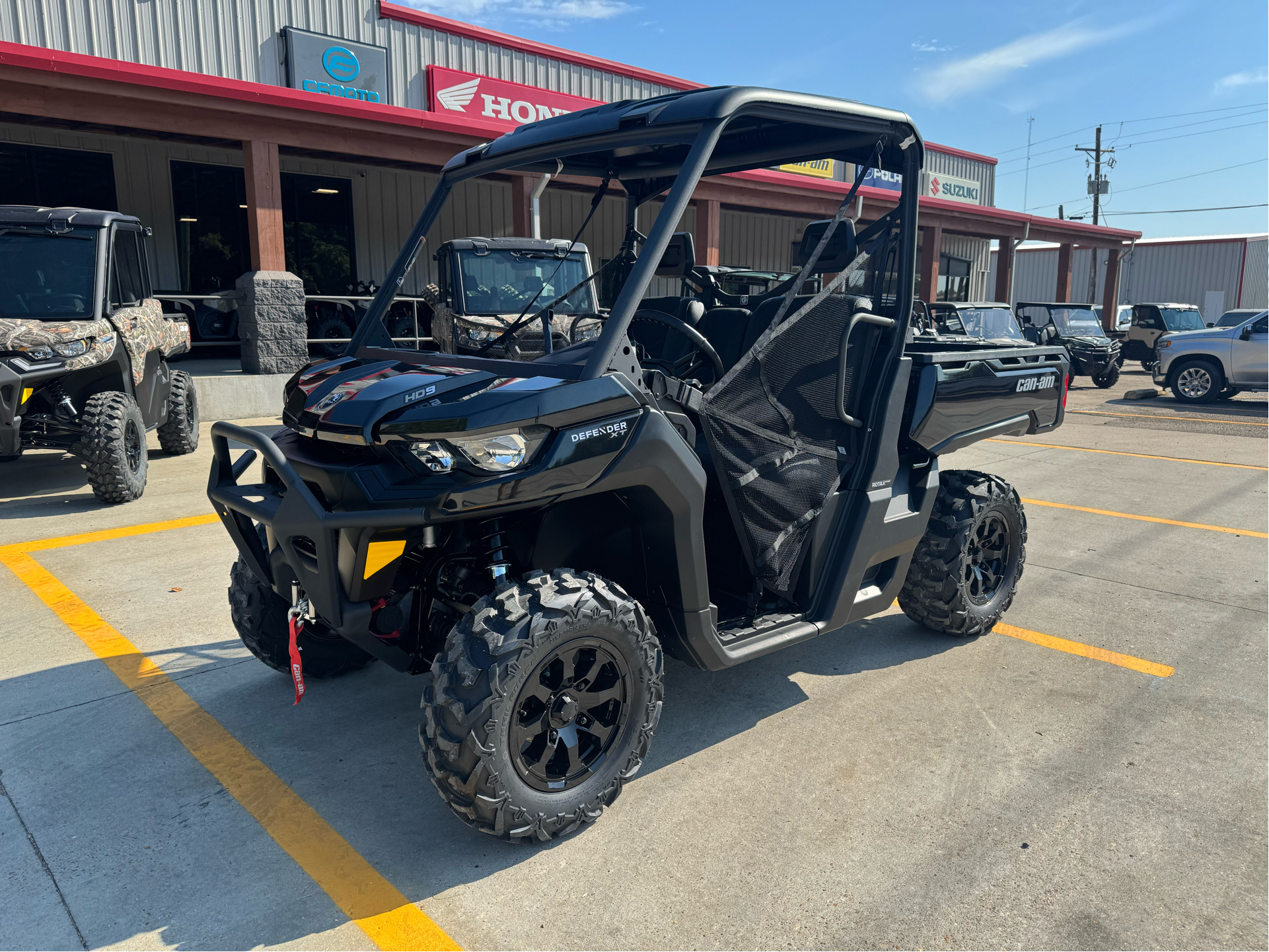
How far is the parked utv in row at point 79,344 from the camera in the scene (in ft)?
20.9

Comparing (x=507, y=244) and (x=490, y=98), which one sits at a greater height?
(x=490, y=98)

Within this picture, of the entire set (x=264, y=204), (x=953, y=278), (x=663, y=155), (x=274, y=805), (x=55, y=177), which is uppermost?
(x=55, y=177)

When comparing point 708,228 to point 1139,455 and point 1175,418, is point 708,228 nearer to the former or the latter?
point 1175,418

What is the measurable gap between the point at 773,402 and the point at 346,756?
1.91 metres

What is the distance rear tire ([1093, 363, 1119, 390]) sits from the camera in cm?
1827

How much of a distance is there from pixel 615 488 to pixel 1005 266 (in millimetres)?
25750

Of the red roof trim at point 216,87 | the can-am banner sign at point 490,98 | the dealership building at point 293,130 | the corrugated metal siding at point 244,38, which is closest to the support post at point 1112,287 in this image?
the dealership building at point 293,130

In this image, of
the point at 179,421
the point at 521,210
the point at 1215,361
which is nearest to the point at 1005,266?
the point at 1215,361

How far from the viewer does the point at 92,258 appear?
7.13m

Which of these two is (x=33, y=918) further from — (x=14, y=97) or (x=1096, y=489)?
(x=14, y=97)

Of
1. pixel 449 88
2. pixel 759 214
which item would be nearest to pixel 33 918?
pixel 449 88

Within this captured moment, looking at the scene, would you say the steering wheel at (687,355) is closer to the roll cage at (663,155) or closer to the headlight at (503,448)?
the roll cage at (663,155)

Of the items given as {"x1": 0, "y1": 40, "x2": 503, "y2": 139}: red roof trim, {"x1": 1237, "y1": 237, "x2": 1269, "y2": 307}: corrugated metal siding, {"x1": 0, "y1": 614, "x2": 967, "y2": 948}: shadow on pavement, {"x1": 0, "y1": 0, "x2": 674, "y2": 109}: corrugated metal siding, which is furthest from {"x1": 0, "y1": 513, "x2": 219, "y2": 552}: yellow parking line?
{"x1": 1237, "y1": 237, "x2": 1269, "y2": 307}: corrugated metal siding

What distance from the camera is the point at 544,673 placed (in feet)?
8.35
